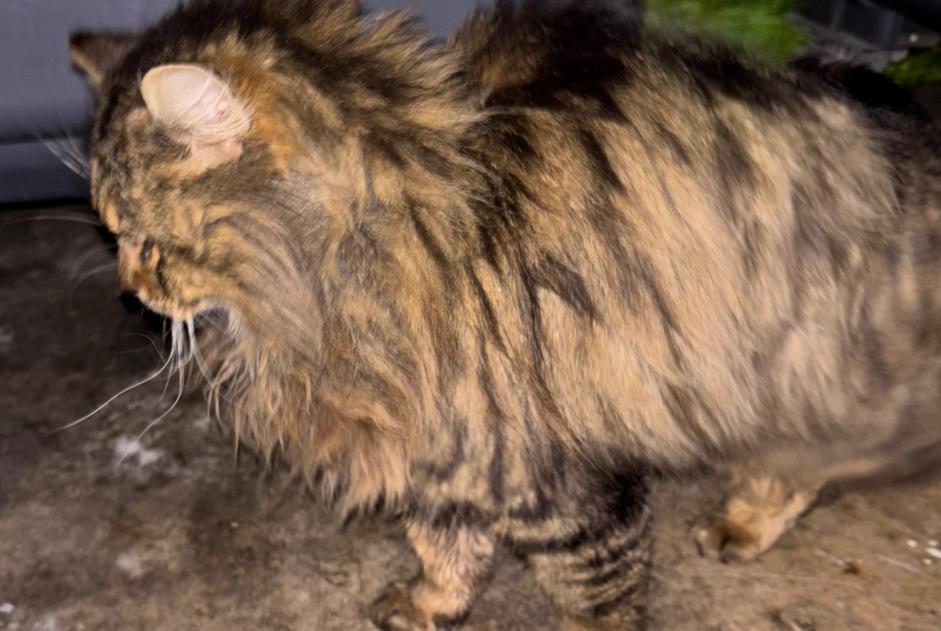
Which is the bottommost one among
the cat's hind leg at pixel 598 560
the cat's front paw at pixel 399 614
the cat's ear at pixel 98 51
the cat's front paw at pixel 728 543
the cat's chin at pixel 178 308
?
the cat's front paw at pixel 399 614

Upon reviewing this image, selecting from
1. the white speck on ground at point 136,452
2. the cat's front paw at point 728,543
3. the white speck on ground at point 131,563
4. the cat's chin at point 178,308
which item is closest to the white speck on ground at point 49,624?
the white speck on ground at point 131,563

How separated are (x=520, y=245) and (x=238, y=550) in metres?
0.98

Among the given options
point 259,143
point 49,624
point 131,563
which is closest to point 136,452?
point 131,563

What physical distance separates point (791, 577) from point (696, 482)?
258 mm

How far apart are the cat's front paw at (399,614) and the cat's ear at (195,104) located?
0.96m

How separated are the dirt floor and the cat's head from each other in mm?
568

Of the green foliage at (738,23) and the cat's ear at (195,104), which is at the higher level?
the green foliage at (738,23)

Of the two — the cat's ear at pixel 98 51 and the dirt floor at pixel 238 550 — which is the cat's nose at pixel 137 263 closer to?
the cat's ear at pixel 98 51

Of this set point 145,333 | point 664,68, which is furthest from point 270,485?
point 664,68

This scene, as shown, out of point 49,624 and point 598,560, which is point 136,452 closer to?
point 49,624

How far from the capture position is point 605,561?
1.41 metres

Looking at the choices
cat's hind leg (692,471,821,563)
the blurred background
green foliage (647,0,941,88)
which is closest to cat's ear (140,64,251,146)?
the blurred background

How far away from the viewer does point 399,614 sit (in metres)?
1.69

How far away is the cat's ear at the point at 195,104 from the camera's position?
3.25 ft
